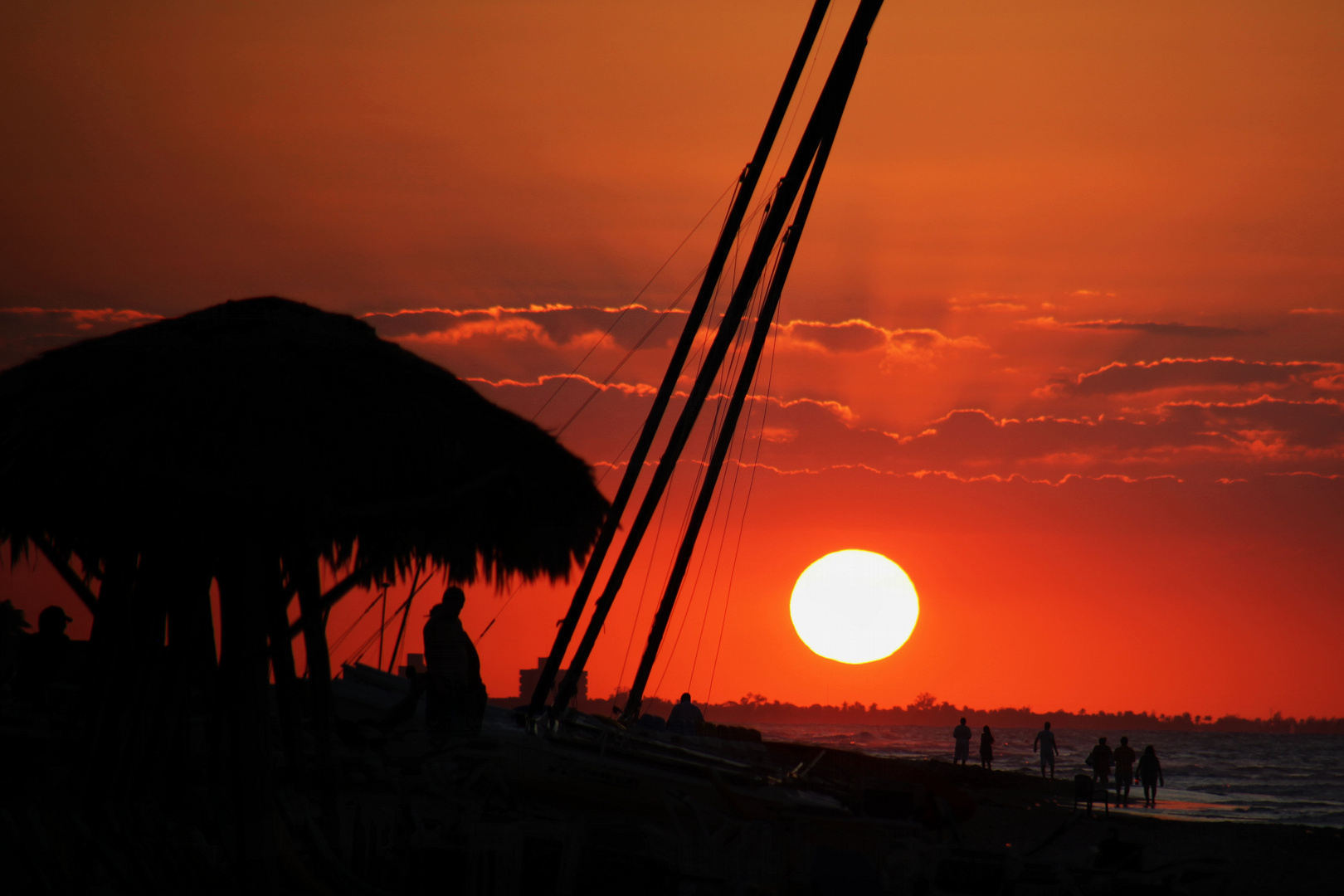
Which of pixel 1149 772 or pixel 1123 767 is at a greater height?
pixel 1123 767

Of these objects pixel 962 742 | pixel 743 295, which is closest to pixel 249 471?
pixel 743 295

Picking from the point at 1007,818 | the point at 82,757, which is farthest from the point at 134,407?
the point at 1007,818

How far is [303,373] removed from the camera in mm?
7113

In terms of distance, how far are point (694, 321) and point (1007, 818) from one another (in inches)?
532

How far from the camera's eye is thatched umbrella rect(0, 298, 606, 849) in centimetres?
652

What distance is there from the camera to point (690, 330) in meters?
17.4

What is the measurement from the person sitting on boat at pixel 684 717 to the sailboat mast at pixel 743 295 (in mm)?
1880

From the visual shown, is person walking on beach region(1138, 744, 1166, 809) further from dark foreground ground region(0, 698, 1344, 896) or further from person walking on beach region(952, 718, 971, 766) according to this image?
dark foreground ground region(0, 698, 1344, 896)

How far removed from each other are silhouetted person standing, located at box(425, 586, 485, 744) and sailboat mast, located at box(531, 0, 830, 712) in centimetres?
552

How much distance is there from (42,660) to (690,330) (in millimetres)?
10134

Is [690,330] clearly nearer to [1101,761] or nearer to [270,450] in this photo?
[270,450]

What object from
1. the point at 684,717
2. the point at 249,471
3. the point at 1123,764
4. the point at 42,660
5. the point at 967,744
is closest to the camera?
the point at 249,471

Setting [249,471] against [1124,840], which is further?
[1124,840]

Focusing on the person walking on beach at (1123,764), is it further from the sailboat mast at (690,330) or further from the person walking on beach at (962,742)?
the sailboat mast at (690,330)
